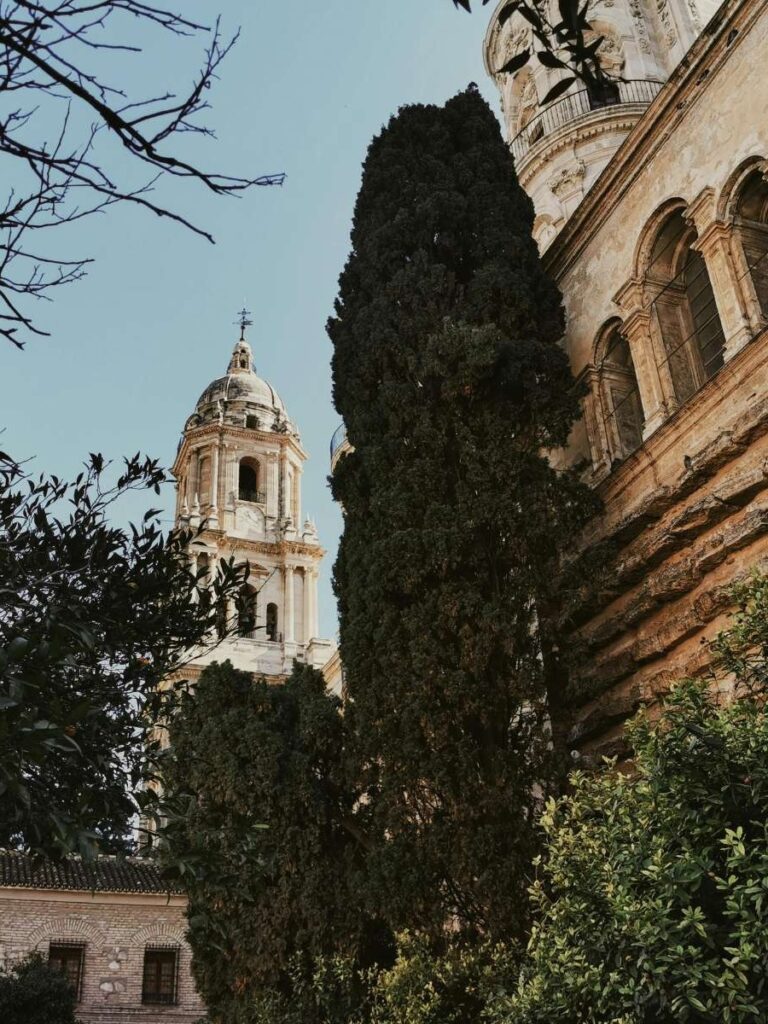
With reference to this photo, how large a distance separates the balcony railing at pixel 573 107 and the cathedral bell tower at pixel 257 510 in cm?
1753

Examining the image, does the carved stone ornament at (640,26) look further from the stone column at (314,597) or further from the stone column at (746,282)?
the stone column at (314,597)

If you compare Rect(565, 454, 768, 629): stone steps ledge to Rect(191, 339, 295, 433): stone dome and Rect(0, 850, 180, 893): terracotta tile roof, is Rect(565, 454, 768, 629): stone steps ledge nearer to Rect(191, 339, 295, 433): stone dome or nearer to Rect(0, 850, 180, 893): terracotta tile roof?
Rect(0, 850, 180, 893): terracotta tile roof

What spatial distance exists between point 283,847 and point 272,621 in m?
25.7

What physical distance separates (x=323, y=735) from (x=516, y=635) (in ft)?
8.74

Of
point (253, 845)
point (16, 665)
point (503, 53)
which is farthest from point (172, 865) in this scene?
point (503, 53)

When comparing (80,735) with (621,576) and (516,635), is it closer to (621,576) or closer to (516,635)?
A: (516,635)

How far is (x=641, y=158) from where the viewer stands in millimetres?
11367

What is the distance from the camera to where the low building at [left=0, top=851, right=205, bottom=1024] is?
2306 cm

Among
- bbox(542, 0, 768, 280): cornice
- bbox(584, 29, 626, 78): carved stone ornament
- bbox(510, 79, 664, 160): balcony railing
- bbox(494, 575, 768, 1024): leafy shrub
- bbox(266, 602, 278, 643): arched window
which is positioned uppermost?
bbox(584, 29, 626, 78): carved stone ornament

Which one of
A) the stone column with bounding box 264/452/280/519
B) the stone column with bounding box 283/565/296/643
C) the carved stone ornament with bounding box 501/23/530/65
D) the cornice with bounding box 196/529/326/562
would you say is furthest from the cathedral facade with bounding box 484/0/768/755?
the stone column with bounding box 264/452/280/519

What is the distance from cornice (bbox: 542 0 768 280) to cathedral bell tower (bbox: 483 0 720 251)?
6.11 metres

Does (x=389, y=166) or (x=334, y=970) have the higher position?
(x=389, y=166)

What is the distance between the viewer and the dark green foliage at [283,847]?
10.1 meters

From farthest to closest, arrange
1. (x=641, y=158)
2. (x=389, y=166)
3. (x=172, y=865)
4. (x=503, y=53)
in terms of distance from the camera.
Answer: (x=503, y=53) < (x=389, y=166) < (x=641, y=158) < (x=172, y=865)
